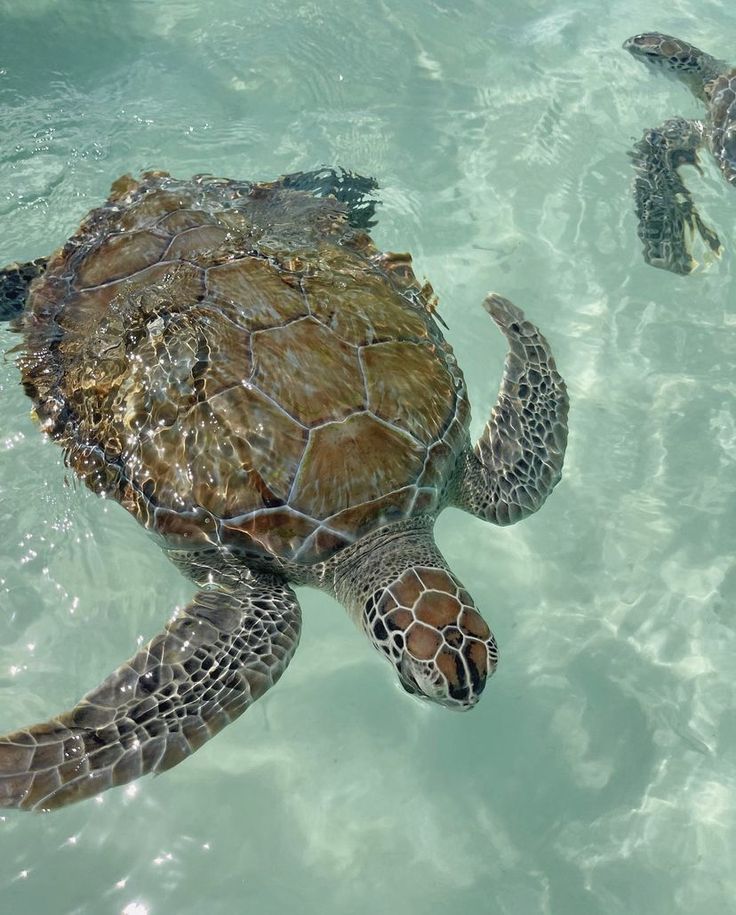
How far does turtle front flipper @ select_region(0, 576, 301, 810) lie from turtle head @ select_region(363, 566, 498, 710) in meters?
0.54

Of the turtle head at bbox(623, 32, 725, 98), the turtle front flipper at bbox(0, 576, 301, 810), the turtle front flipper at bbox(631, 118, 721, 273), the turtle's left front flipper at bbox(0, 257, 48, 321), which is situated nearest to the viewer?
the turtle front flipper at bbox(0, 576, 301, 810)

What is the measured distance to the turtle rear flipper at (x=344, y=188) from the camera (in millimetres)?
5688

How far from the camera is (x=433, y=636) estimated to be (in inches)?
138

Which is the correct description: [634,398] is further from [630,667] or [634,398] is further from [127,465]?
[127,465]

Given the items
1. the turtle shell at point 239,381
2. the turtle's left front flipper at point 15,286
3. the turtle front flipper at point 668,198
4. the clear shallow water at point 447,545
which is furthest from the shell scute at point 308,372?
the turtle front flipper at point 668,198

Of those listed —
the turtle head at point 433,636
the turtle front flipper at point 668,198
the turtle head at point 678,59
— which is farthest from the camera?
the turtle head at point 678,59

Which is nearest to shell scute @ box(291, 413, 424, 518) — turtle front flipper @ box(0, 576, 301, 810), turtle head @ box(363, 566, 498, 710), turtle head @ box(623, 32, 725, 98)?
turtle head @ box(363, 566, 498, 710)

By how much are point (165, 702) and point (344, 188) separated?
3.90 m

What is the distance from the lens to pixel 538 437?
4887 millimetres

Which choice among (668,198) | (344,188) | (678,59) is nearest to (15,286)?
(344,188)

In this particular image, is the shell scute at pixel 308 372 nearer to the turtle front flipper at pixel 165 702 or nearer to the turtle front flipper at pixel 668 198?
the turtle front flipper at pixel 165 702

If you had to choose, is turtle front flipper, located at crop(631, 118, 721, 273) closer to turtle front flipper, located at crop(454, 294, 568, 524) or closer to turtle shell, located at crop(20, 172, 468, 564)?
turtle front flipper, located at crop(454, 294, 568, 524)

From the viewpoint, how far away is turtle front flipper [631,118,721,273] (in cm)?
645

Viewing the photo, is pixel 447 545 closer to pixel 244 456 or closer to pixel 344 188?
pixel 244 456
